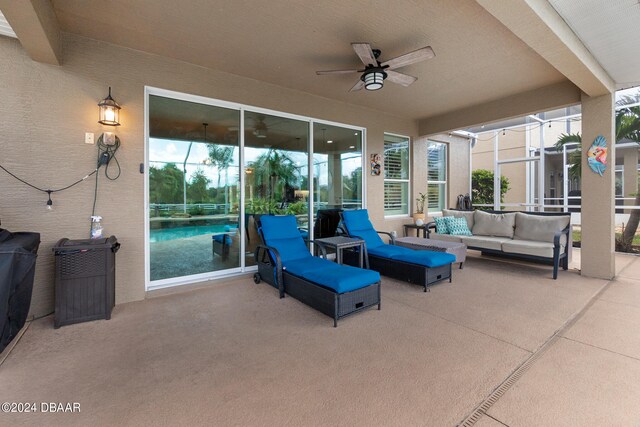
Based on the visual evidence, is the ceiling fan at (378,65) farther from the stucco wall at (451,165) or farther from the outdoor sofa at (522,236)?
the stucco wall at (451,165)

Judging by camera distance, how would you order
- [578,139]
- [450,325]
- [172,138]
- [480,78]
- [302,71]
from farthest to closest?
[578,139] < [480,78] < [302,71] < [172,138] < [450,325]

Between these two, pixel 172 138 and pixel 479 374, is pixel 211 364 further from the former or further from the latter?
pixel 172 138

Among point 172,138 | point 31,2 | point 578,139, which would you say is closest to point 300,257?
point 172,138

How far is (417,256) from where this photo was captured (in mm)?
A: 4242

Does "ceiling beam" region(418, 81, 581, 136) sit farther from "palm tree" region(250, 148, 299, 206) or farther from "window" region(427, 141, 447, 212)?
"palm tree" region(250, 148, 299, 206)

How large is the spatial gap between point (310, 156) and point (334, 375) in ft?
13.4

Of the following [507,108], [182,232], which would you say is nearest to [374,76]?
[182,232]

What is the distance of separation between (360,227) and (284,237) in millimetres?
1483

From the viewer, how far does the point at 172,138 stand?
4152 mm

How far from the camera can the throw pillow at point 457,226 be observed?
6.20 meters

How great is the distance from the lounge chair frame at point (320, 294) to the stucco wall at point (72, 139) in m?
1.76

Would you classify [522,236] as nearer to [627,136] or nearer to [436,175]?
[436,175]

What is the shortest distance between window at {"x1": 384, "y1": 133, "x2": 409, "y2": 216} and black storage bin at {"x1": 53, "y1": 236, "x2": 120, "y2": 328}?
5.50 meters

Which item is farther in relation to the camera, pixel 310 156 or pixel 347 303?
pixel 310 156
